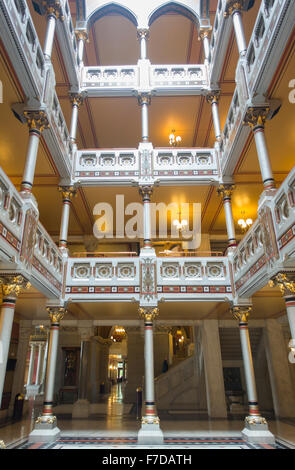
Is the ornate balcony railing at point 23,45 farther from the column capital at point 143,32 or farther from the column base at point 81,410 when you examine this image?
the column base at point 81,410

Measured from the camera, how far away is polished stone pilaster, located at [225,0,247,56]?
933 cm

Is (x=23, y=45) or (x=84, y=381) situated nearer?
(x=23, y=45)

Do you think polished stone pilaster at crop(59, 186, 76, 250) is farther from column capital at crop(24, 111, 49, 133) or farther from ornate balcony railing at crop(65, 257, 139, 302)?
column capital at crop(24, 111, 49, 133)

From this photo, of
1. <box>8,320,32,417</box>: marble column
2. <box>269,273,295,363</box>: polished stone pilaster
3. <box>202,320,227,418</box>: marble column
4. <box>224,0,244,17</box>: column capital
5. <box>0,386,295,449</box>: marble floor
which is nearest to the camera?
<box>269,273,295,363</box>: polished stone pilaster

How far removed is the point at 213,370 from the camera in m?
13.3

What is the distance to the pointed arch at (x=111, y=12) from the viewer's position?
13.9 metres

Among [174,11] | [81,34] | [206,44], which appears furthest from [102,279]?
[174,11]

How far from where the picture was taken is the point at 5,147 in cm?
978

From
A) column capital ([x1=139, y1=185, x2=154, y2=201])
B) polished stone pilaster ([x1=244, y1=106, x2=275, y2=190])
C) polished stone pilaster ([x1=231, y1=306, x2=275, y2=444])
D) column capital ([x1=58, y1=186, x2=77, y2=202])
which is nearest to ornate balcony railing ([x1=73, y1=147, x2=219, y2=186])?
column capital ([x1=139, y1=185, x2=154, y2=201])

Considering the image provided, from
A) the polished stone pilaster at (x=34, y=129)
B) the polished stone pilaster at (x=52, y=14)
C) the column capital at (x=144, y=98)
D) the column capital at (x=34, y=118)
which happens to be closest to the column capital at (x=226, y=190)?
the column capital at (x=144, y=98)

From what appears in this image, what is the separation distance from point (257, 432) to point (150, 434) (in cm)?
282

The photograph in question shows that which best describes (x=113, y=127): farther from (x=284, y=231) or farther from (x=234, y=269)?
(x=284, y=231)

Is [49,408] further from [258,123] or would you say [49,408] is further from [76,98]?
[76,98]

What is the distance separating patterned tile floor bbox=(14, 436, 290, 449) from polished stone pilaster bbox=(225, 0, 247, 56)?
10526mm
